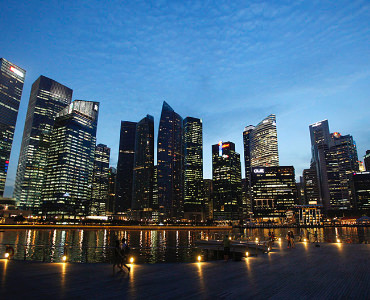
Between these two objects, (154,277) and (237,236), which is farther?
(237,236)

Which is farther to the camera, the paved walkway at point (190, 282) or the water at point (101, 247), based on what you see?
the water at point (101, 247)

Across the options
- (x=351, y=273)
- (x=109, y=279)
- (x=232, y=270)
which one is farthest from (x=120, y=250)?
(x=351, y=273)

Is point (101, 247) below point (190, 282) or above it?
above

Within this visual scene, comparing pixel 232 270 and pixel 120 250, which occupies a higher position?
pixel 120 250

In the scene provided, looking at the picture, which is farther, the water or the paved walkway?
the water

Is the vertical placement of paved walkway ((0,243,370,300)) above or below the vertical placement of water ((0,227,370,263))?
above

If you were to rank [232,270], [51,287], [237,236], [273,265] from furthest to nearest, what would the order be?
[237,236] < [273,265] < [232,270] < [51,287]

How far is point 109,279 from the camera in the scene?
13.9 metres

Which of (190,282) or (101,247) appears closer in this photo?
(190,282)

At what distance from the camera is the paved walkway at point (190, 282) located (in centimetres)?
1079

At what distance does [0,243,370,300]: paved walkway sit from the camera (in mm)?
10789

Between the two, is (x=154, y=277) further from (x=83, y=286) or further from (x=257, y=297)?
(x=257, y=297)

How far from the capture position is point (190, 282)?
13242 millimetres

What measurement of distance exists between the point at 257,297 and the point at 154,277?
6494mm
